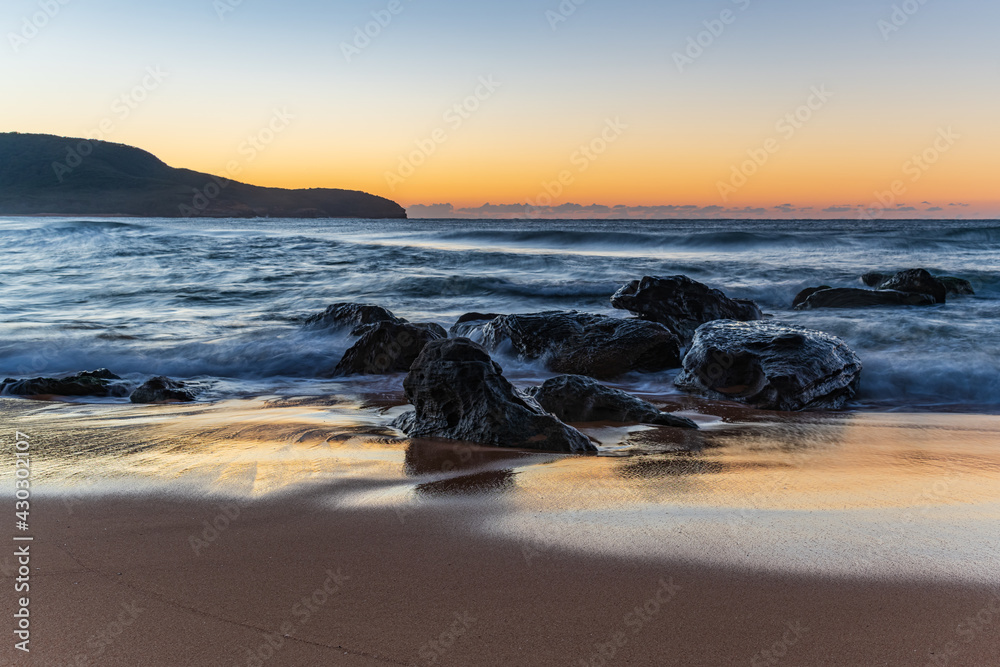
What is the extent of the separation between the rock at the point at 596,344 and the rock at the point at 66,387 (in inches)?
159

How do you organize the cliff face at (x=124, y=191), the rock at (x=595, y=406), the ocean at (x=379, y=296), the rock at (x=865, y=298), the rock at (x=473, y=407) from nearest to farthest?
the rock at (x=473, y=407) < the rock at (x=595, y=406) < the ocean at (x=379, y=296) < the rock at (x=865, y=298) < the cliff face at (x=124, y=191)

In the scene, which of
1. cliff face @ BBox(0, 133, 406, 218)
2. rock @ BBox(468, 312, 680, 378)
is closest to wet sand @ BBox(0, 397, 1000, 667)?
rock @ BBox(468, 312, 680, 378)

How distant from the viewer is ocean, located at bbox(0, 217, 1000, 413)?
712 cm

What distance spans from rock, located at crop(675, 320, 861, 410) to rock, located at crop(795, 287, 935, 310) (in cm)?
487

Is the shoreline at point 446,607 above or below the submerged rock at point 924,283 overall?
below

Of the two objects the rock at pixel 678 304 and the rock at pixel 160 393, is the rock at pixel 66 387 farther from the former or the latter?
the rock at pixel 678 304

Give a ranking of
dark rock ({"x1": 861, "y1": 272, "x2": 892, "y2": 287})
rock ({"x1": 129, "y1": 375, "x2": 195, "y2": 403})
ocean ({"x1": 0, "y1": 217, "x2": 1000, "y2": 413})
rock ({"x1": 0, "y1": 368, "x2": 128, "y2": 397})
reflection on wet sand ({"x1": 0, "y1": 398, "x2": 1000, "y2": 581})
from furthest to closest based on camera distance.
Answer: dark rock ({"x1": 861, "y1": 272, "x2": 892, "y2": 287}), ocean ({"x1": 0, "y1": 217, "x2": 1000, "y2": 413}), rock ({"x1": 0, "y1": 368, "x2": 128, "y2": 397}), rock ({"x1": 129, "y1": 375, "x2": 195, "y2": 403}), reflection on wet sand ({"x1": 0, "y1": 398, "x2": 1000, "y2": 581})

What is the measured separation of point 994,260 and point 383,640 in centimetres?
2210

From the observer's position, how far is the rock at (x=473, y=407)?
3.93 meters

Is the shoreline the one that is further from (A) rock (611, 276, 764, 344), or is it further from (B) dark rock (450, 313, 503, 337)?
(A) rock (611, 276, 764, 344)

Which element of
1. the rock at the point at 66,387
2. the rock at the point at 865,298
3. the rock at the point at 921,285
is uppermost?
the rock at the point at 921,285

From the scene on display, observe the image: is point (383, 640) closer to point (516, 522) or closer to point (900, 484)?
point (516, 522)

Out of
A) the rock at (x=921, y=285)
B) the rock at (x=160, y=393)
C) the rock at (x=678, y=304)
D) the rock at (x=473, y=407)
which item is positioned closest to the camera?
the rock at (x=473, y=407)

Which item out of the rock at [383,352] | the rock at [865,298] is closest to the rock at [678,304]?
the rock at [865,298]
